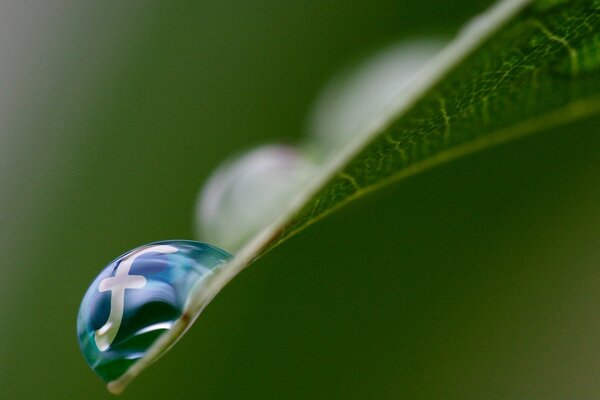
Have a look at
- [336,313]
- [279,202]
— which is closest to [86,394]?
[336,313]

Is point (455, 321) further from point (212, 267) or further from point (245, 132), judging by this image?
point (212, 267)

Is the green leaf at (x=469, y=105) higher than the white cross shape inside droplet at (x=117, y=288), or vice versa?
the green leaf at (x=469, y=105)

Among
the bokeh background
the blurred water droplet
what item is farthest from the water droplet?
the bokeh background

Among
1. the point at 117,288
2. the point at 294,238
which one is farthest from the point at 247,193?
the point at 117,288

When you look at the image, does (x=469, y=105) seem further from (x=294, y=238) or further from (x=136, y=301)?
(x=294, y=238)

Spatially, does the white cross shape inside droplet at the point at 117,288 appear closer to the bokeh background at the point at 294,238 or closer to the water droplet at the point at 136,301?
the water droplet at the point at 136,301

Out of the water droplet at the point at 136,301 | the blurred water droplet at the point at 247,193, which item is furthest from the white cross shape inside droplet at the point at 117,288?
the blurred water droplet at the point at 247,193
